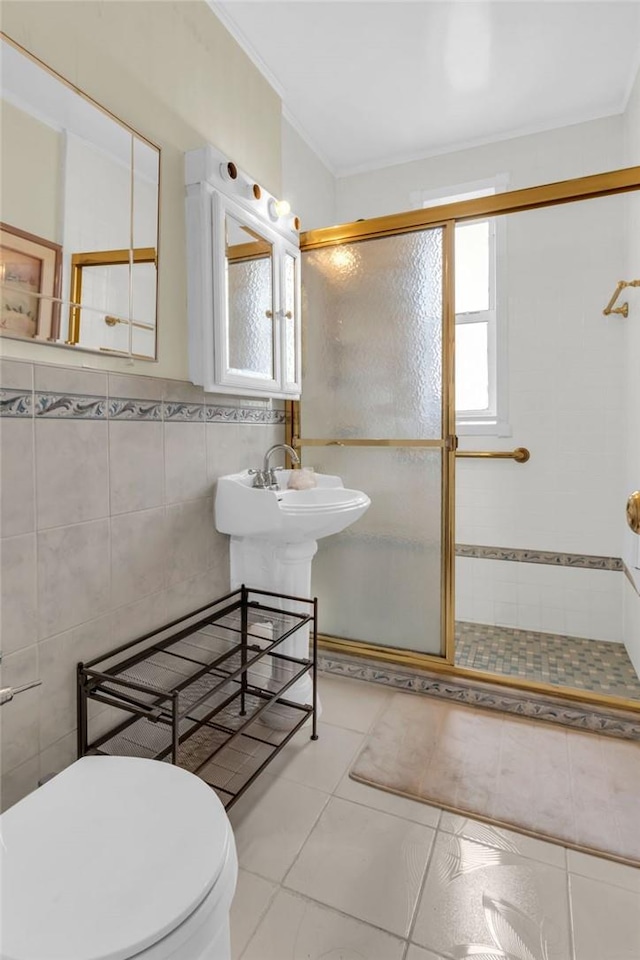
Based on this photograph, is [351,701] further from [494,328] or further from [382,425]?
[494,328]

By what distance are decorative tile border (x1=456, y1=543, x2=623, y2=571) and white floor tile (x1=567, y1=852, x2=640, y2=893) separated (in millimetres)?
1627

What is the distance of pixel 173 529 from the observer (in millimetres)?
1678

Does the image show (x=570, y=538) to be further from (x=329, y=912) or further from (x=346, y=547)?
(x=329, y=912)

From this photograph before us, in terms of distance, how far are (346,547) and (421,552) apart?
35 centimetres

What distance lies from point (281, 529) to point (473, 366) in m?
1.79

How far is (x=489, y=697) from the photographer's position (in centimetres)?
208

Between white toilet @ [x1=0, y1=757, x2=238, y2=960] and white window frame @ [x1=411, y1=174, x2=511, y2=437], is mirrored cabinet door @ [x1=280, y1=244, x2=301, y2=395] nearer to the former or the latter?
white window frame @ [x1=411, y1=174, x2=511, y2=437]

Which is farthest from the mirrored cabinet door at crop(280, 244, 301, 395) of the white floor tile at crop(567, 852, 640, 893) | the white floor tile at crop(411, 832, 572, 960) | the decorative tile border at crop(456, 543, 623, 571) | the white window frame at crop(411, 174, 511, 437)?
the white floor tile at crop(567, 852, 640, 893)

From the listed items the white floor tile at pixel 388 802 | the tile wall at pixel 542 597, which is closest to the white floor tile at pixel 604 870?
the white floor tile at pixel 388 802

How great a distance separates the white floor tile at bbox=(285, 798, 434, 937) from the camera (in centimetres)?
123

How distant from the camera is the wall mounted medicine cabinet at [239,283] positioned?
1.72 meters

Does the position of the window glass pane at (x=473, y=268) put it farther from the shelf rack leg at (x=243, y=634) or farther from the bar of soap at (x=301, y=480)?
the shelf rack leg at (x=243, y=634)

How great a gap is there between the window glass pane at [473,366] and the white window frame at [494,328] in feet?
0.09

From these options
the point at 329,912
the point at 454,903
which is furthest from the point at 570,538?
the point at 329,912
